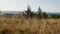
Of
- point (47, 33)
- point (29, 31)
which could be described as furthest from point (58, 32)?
point (29, 31)

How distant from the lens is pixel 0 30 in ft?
21.7

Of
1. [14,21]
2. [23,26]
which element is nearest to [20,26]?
[23,26]

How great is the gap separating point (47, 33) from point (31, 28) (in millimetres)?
707

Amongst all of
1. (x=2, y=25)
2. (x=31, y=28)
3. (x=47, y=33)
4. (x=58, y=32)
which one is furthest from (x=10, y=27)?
(x=58, y=32)

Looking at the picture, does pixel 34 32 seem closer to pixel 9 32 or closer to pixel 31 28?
pixel 31 28

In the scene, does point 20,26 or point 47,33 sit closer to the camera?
point 47,33

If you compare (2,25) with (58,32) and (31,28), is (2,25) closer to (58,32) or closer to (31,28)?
(31,28)

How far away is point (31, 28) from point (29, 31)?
30 centimetres

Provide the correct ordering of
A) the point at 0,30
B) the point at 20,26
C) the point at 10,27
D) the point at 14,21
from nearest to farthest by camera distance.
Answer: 1. the point at 0,30
2. the point at 10,27
3. the point at 20,26
4. the point at 14,21

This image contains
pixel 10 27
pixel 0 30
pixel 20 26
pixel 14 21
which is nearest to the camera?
pixel 0 30

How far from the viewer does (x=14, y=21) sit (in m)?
8.06

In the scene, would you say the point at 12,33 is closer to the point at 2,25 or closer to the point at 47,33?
the point at 2,25

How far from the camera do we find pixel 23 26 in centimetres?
748

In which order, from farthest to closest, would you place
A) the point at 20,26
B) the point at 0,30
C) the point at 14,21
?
the point at 14,21
the point at 20,26
the point at 0,30
